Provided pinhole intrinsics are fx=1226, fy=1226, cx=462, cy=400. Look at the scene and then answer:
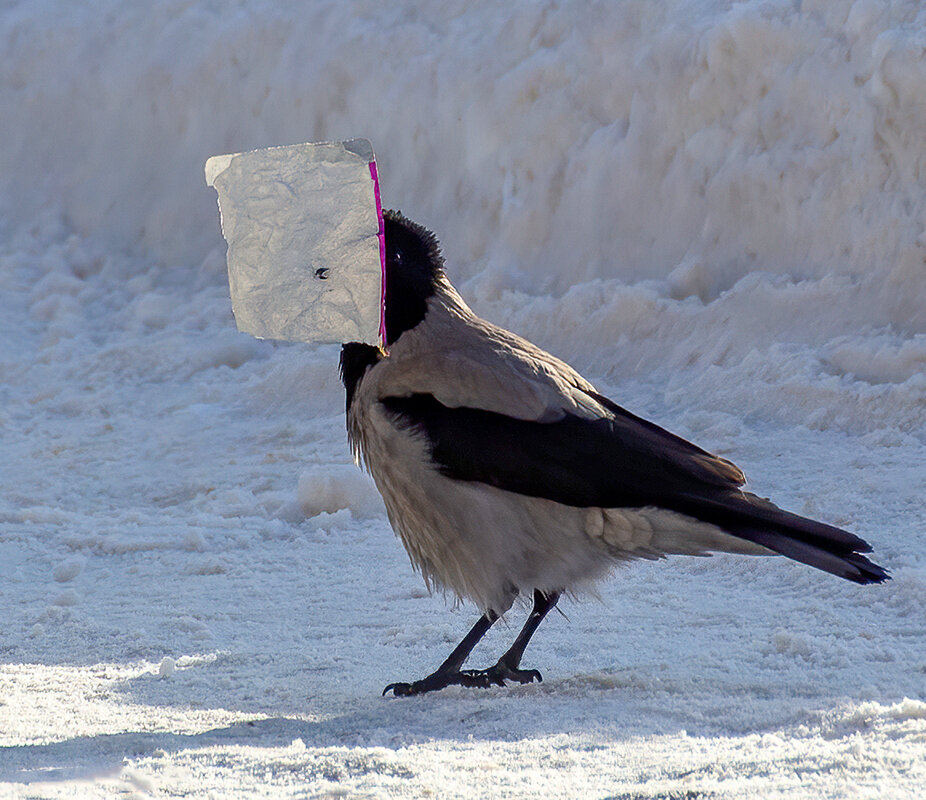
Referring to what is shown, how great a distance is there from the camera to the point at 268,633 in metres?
3.95

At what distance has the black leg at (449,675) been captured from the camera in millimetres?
3211

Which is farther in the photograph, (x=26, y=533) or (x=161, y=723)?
(x=26, y=533)

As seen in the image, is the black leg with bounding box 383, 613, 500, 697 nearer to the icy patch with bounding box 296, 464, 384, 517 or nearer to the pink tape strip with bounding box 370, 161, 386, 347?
the pink tape strip with bounding box 370, 161, 386, 347

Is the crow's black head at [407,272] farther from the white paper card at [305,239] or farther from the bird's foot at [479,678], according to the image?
the bird's foot at [479,678]

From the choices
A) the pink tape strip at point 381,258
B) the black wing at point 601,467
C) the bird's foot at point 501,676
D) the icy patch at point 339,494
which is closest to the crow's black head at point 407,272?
the pink tape strip at point 381,258

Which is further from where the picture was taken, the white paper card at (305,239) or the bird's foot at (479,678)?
the bird's foot at (479,678)

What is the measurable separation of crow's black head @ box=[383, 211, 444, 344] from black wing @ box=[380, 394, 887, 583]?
30cm

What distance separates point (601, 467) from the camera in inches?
121

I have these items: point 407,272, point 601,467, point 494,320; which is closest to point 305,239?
point 407,272

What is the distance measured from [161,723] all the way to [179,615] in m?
1.25

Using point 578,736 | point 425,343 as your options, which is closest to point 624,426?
point 425,343

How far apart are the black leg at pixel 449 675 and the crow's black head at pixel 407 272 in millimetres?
828

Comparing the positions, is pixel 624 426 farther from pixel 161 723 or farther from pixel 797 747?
pixel 161 723

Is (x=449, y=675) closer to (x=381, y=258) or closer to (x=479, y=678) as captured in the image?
(x=479, y=678)
